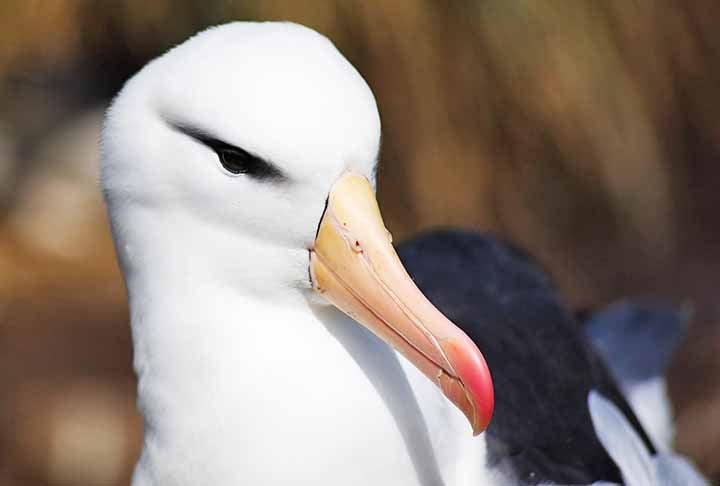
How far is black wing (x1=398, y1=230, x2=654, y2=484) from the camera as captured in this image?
2.32m

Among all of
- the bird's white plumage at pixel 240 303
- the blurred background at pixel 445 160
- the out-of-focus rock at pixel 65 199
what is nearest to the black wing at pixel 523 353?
the bird's white plumage at pixel 240 303

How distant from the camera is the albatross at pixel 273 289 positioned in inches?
71.7

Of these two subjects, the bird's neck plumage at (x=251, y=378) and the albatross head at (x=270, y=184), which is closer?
the albatross head at (x=270, y=184)

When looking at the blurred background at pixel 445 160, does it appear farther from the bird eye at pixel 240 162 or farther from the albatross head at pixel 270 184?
the bird eye at pixel 240 162

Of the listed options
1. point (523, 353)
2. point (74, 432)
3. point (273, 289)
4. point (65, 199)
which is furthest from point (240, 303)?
point (65, 199)

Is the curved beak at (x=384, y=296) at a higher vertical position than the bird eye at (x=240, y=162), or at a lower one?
lower

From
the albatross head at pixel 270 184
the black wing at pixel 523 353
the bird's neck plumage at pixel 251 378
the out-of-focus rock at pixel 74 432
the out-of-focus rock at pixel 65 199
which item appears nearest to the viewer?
the albatross head at pixel 270 184

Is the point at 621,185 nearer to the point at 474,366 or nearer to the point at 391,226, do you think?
the point at 391,226

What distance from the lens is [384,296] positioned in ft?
6.08

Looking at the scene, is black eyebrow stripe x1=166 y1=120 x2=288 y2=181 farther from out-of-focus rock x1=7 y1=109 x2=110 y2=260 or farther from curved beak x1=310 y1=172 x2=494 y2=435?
out-of-focus rock x1=7 y1=109 x2=110 y2=260

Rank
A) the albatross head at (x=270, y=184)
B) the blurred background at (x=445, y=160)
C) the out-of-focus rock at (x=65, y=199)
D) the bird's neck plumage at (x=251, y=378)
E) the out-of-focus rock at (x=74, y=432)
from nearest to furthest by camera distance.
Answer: the albatross head at (x=270, y=184)
the bird's neck plumage at (x=251, y=378)
the out-of-focus rock at (x=74, y=432)
the blurred background at (x=445, y=160)
the out-of-focus rock at (x=65, y=199)

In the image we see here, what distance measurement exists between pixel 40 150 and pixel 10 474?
64.4 inches

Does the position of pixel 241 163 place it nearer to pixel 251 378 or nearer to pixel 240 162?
pixel 240 162

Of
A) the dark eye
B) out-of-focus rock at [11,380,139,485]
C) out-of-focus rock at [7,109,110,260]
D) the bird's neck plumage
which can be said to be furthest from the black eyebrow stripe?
out-of-focus rock at [7,109,110,260]
